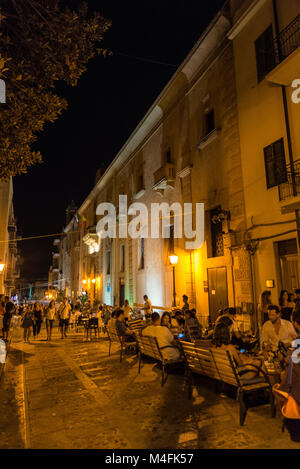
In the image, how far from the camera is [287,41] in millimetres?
8938

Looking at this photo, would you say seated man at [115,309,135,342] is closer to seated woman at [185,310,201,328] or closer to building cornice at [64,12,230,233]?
seated woman at [185,310,201,328]

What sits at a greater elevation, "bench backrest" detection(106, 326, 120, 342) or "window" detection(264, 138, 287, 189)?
"window" detection(264, 138, 287, 189)

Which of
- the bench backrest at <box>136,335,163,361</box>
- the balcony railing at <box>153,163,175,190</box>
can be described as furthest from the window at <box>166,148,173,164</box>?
the bench backrest at <box>136,335,163,361</box>

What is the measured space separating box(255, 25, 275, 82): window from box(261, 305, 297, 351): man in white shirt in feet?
25.9

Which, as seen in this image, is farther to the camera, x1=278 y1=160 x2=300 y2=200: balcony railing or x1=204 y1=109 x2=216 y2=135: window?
x1=204 y1=109 x2=216 y2=135: window

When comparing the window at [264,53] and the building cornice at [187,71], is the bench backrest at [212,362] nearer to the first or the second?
the window at [264,53]

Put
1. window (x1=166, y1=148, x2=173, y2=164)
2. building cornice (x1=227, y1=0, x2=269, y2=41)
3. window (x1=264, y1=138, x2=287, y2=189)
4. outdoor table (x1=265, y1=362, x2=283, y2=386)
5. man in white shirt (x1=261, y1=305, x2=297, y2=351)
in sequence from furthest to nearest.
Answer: window (x1=166, y1=148, x2=173, y2=164) → building cornice (x1=227, y1=0, x2=269, y2=41) → window (x1=264, y1=138, x2=287, y2=189) → man in white shirt (x1=261, y1=305, x2=297, y2=351) → outdoor table (x1=265, y1=362, x2=283, y2=386)

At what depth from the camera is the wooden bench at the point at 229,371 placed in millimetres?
4156

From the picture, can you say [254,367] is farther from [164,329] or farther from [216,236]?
[216,236]

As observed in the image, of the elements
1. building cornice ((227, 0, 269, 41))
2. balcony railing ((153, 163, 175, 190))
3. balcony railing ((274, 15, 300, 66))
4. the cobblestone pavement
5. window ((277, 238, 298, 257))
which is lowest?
the cobblestone pavement

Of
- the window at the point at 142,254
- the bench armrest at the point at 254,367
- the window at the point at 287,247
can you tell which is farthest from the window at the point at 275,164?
the window at the point at 142,254

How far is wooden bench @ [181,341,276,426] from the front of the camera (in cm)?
416

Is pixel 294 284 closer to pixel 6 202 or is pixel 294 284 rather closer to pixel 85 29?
pixel 85 29

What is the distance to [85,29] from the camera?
17.8 ft
